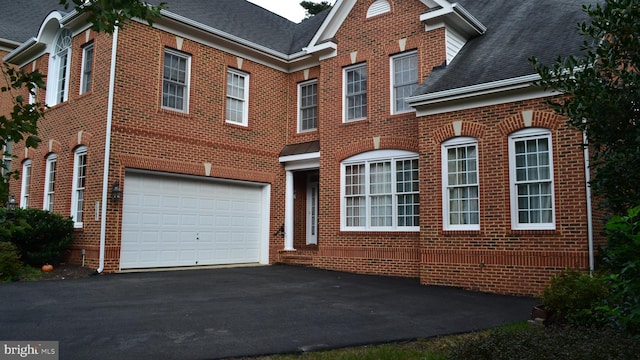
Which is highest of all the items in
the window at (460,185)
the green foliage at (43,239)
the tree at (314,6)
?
the tree at (314,6)

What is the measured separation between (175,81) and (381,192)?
6.74 m

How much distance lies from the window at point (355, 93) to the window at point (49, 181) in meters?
9.04

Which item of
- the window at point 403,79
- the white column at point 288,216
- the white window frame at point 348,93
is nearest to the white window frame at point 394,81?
the window at point 403,79

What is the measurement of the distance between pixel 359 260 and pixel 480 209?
4184 mm

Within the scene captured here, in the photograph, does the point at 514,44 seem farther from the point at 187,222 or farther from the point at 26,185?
the point at 26,185

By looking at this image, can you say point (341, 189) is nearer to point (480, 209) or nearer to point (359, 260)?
point (359, 260)

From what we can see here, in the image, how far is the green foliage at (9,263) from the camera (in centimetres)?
Answer: 1109

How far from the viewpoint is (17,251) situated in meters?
11.9

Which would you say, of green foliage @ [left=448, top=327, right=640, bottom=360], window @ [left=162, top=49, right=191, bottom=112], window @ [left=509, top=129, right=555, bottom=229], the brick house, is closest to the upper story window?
the brick house

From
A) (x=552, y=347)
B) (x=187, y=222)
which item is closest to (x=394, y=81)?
(x=187, y=222)

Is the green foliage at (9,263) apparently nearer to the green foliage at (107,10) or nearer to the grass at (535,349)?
the grass at (535,349)

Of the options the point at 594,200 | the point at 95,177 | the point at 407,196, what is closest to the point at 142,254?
the point at 95,177

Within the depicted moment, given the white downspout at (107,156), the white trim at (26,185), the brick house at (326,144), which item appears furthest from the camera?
the white trim at (26,185)

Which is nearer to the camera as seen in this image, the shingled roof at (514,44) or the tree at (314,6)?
the shingled roof at (514,44)
